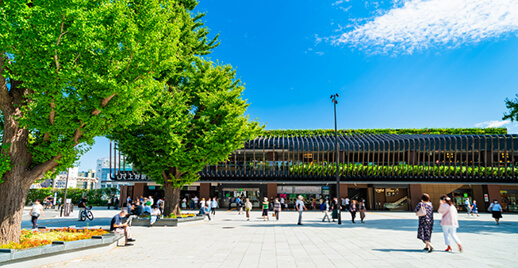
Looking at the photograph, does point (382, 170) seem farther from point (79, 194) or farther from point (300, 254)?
point (79, 194)

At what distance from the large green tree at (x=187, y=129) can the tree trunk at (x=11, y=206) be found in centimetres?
708

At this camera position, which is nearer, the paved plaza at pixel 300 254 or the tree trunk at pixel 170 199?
the paved plaza at pixel 300 254

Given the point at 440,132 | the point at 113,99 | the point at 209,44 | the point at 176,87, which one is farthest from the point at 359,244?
the point at 440,132

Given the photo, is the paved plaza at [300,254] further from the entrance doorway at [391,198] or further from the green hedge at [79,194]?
the green hedge at [79,194]

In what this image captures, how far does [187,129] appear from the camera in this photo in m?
17.4

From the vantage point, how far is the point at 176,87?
19406 millimetres

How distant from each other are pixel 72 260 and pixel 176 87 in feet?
43.4

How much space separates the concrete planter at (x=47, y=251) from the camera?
6613 mm

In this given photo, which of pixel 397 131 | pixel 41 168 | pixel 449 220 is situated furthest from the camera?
pixel 397 131

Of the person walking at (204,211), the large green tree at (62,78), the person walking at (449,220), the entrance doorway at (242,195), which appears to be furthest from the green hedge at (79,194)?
the person walking at (449,220)

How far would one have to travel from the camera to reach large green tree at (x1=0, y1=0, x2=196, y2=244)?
7.41 meters

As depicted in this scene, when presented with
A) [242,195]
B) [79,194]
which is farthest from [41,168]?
[79,194]

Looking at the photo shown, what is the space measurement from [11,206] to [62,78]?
424 centimetres

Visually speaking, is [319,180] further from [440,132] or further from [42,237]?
[42,237]
